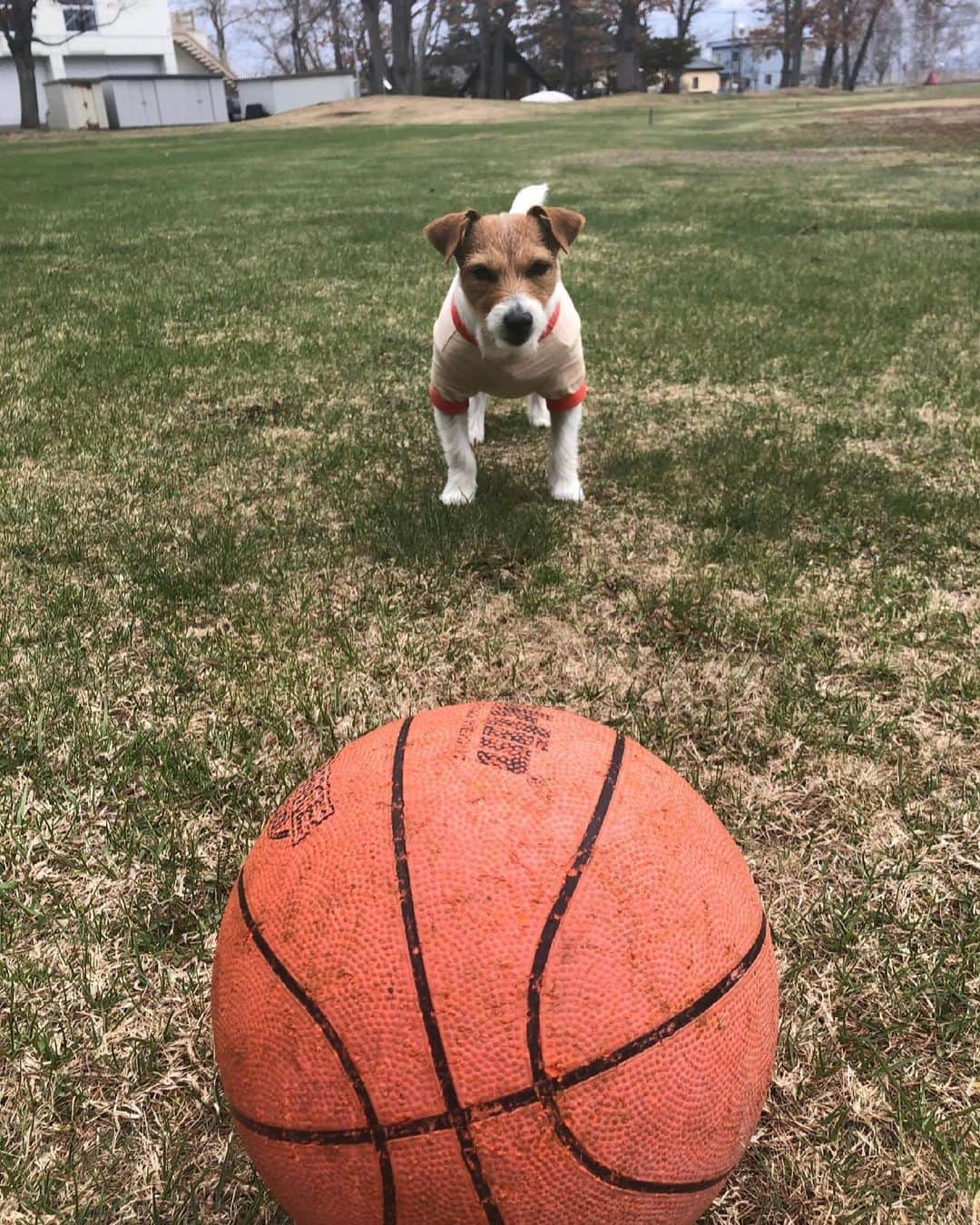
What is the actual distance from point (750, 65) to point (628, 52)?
82685mm

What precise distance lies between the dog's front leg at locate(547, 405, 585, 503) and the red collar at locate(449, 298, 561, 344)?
50cm

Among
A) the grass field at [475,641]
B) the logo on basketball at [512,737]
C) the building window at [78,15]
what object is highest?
the building window at [78,15]

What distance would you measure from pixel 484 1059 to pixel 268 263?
11017 millimetres

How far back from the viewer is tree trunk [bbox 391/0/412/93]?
55.6 m

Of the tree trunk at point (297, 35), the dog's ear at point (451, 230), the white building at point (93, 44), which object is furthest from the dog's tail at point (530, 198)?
the tree trunk at point (297, 35)

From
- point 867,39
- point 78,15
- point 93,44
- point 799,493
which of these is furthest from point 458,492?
point 867,39

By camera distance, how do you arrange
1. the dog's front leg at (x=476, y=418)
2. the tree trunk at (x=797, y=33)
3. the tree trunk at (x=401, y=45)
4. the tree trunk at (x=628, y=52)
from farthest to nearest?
1. the tree trunk at (x=797, y=33)
2. the tree trunk at (x=628, y=52)
3. the tree trunk at (x=401, y=45)
4. the dog's front leg at (x=476, y=418)

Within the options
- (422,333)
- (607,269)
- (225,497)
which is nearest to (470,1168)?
(225,497)

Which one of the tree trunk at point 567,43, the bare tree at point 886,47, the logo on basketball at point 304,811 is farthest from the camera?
the bare tree at point 886,47

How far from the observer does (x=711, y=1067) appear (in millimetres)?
1527

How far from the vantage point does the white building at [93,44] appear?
186 feet

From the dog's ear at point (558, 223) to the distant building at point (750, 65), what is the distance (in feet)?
323

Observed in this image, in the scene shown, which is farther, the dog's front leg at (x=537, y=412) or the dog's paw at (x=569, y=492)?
the dog's front leg at (x=537, y=412)

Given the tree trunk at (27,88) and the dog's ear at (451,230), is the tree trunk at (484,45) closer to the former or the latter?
the tree trunk at (27,88)
